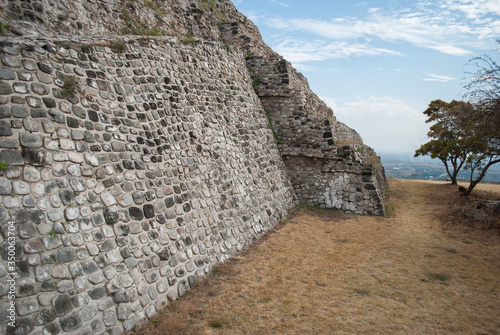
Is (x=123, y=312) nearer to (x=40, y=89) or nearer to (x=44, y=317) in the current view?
(x=44, y=317)

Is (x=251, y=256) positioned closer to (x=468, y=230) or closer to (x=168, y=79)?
(x=168, y=79)

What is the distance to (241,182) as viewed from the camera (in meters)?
8.91

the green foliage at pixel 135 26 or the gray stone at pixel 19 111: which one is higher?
the green foliage at pixel 135 26

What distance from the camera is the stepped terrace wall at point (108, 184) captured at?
4.04 m

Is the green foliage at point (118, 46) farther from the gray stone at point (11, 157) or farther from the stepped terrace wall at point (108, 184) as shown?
the gray stone at point (11, 157)

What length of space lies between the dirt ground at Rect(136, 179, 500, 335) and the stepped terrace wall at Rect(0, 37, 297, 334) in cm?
65

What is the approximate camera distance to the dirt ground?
502 centimetres

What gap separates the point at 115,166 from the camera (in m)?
5.48

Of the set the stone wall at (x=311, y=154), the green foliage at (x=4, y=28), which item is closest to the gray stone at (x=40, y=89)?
the green foliage at (x=4, y=28)

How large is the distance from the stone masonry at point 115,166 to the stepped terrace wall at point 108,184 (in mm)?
22

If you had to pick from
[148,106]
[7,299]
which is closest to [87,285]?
[7,299]

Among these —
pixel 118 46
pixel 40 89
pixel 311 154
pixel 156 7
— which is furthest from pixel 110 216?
pixel 311 154

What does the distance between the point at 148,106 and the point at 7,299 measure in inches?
173

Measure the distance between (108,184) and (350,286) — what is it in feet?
17.6
